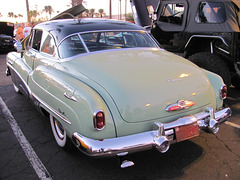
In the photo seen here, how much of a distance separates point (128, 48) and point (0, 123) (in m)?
2.60

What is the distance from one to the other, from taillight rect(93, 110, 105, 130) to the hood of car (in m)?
0.20

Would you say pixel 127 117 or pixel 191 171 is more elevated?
pixel 127 117

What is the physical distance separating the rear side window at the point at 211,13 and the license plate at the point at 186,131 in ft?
10.5

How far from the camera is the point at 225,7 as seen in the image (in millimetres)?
4676

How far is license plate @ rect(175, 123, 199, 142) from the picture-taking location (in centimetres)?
239

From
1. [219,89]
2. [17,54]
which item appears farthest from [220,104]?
[17,54]

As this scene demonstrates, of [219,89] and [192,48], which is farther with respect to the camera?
[192,48]

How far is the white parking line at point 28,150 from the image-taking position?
103 inches

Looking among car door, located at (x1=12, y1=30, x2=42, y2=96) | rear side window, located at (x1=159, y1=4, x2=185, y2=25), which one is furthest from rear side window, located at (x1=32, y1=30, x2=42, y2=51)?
rear side window, located at (x1=159, y1=4, x2=185, y2=25)

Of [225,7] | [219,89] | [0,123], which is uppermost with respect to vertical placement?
[225,7]

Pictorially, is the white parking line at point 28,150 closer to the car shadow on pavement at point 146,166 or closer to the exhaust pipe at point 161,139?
the car shadow on pavement at point 146,166

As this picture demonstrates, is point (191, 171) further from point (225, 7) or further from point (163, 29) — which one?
point (163, 29)

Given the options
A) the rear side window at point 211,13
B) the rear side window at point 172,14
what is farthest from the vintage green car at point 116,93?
the rear side window at point 172,14

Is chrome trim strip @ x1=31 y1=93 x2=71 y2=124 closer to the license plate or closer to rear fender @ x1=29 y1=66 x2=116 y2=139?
rear fender @ x1=29 y1=66 x2=116 y2=139
